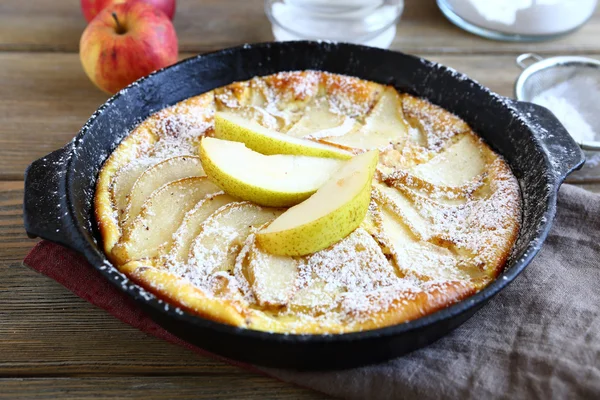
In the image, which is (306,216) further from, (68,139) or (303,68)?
(68,139)

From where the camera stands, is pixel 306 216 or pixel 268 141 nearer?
pixel 306 216

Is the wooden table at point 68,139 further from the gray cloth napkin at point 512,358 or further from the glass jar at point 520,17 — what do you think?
the gray cloth napkin at point 512,358

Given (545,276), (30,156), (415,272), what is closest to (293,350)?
(415,272)

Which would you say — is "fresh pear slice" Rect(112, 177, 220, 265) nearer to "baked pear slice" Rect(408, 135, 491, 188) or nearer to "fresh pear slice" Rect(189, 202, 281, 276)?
"fresh pear slice" Rect(189, 202, 281, 276)

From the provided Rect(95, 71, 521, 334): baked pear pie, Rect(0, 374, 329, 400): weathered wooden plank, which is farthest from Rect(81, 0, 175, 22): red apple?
Rect(0, 374, 329, 400): weathered wooden plank

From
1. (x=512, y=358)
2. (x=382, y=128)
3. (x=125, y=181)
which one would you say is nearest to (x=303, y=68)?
(x=382, y=128)

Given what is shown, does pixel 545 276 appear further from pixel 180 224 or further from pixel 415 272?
pixel 180 224
